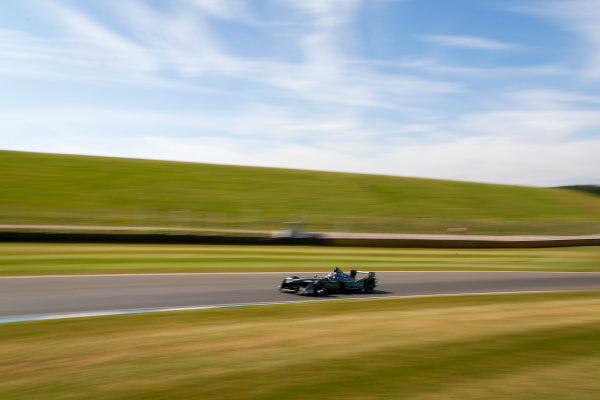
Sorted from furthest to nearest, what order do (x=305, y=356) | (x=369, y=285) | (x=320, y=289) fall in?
1. (x=369, y=285)
2. (x=320, y=289)
3. (x=305, y=356)

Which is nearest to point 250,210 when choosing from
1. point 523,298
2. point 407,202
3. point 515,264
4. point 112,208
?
point 112,208

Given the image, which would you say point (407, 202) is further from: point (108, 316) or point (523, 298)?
point (108, 316)

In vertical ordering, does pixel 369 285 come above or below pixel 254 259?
below

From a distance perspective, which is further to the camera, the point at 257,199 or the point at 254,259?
the point at 257,199

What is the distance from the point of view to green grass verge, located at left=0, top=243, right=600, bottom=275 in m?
15.8

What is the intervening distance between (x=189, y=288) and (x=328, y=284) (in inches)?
129

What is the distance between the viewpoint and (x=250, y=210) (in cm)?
3828

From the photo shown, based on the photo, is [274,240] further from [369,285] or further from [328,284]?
[328,284]

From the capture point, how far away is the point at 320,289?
12.4m

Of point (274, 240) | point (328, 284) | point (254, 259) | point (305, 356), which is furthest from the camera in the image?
point (274, 240)

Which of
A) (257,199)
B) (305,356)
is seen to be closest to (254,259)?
(305,356)

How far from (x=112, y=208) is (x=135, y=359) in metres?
30.3

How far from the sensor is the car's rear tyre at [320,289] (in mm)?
12359

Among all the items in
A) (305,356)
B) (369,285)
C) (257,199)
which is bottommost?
(305,356)
